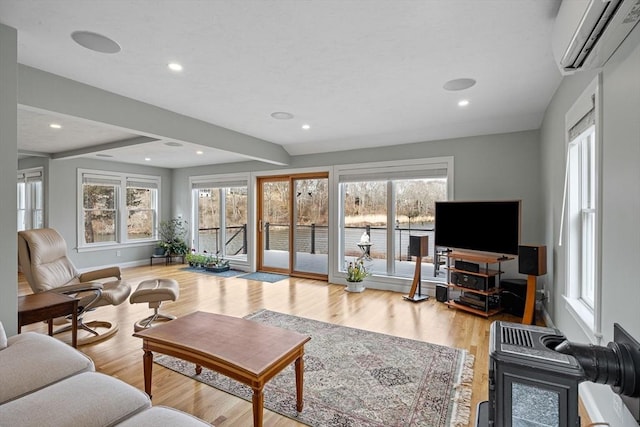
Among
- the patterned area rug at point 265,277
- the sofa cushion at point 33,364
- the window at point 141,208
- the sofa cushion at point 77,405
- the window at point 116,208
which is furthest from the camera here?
the window at point 141,208

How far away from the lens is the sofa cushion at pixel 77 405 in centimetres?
125

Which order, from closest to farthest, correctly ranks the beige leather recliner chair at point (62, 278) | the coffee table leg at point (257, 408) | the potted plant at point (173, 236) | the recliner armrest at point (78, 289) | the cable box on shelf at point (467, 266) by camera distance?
the coffee table leg at point (257, 408) → the recliner armrest at point (78, 289) → the beige leather recliner chair at point (62, 278) → the cable box on shelf at point (467, 266) → the potted plant at point (173, 236)

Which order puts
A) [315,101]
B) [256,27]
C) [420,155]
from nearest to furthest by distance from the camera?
[256,27] < [315,101] < [420,155]

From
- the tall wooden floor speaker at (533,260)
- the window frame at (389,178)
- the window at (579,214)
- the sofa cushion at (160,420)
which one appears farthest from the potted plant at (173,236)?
the window at (579,214)

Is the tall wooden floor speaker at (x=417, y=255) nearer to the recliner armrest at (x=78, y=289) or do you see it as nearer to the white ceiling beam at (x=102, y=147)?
the recliner armrest at (x=78, y=289)

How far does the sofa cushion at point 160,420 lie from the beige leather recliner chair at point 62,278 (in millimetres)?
2320

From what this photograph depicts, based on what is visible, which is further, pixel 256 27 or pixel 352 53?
pixel 352 53

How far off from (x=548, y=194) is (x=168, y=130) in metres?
4.36

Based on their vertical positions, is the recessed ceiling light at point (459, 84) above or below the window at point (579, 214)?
above

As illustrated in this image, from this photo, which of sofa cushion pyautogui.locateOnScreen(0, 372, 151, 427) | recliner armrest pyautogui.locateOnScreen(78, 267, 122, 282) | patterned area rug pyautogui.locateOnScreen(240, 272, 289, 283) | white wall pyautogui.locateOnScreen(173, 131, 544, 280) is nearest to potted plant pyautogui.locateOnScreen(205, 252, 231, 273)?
patterned area rug pyautogui.locateOnScreen(240, 272, 289, 283)

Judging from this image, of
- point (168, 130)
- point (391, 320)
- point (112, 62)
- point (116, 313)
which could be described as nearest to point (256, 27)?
point (112, 62)

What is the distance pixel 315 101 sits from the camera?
336 cm

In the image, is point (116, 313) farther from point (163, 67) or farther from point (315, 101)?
point (315, 101)

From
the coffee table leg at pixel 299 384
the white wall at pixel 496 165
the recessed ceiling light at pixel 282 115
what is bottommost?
the coffee table leg at pixel 299 384
